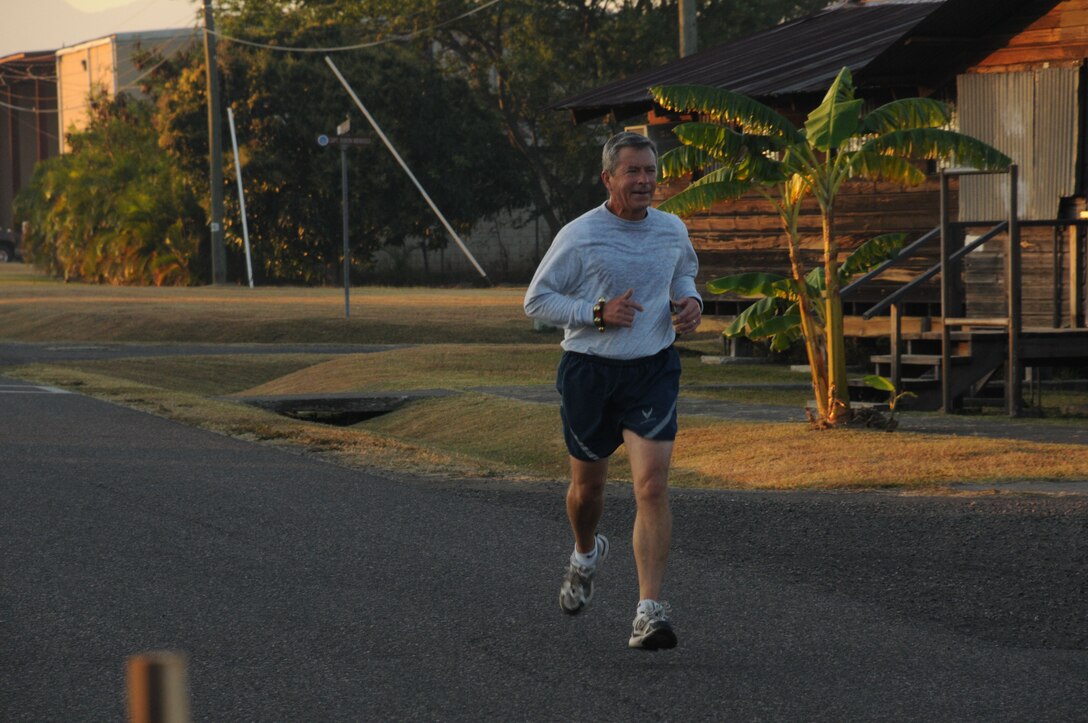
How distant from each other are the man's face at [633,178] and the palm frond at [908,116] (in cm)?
776

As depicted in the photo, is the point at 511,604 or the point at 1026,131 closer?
the point at 511,604

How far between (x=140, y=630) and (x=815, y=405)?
887 centimetres

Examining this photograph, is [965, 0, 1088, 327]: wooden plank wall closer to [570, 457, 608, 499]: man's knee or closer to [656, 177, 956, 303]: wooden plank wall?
[656, 177, 956, 303]: wooden plank wall

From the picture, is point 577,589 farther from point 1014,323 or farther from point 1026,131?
point 1026,131

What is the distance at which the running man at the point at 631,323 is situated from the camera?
6195 mm

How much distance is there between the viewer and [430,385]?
19438 millimetres

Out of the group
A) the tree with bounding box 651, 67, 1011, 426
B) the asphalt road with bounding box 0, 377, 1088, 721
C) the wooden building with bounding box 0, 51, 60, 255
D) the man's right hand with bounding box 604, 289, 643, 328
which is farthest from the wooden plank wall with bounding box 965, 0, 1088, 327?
the wooden building with bounding box 0, 51, 60, 255

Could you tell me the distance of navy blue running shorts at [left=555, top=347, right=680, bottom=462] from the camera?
6270mm

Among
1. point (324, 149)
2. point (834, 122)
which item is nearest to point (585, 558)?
point (834, 122)

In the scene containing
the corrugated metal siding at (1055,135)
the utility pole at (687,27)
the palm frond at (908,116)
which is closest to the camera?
the palm frond at (908,116)

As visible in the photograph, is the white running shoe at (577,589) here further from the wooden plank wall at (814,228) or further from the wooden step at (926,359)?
the wooden plank wall at (814,228)

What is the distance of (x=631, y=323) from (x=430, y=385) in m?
13.4

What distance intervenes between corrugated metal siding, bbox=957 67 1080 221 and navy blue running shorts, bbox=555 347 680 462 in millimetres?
13193

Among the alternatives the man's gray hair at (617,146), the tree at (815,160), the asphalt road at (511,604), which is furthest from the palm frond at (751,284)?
the man's gray hair at (617,146)
